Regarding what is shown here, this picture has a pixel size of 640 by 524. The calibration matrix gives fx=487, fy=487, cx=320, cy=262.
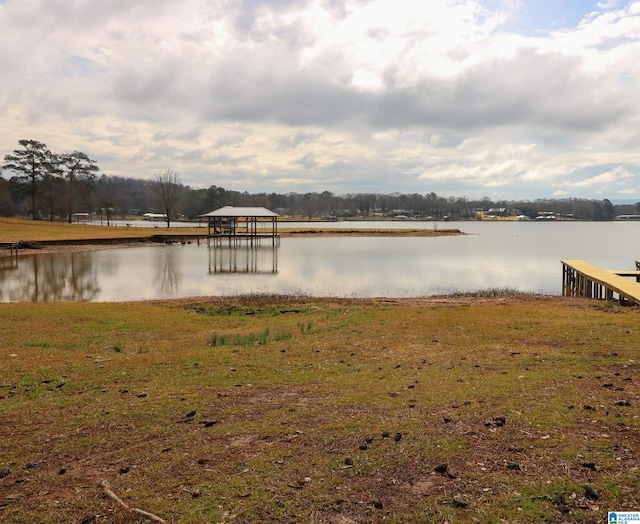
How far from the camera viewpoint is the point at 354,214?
186500 millimetres

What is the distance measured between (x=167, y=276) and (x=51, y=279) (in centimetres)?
610

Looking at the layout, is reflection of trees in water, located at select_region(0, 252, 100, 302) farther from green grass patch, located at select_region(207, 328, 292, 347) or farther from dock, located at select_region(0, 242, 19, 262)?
green grass patch, located at select_region(207, 328, 292, 347)

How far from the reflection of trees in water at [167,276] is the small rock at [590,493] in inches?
794

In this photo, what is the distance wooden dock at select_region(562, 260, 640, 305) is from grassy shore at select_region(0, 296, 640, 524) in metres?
7.20

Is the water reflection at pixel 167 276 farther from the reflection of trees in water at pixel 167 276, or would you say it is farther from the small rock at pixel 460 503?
the small rock at pixel 460 503

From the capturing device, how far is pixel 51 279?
2666 cm

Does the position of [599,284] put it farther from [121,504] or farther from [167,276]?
[167,276]

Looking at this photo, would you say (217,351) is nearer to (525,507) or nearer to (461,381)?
(461,381)

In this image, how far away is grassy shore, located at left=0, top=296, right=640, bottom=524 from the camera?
3.37m

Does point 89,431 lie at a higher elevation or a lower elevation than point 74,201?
lower

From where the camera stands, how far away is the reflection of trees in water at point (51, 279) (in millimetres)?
21000

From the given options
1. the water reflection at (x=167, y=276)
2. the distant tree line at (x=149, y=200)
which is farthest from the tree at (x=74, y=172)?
the water reflection at (x=167, y=276)

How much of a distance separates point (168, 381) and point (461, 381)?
390 cm

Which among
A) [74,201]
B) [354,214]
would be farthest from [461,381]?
[354,214]
